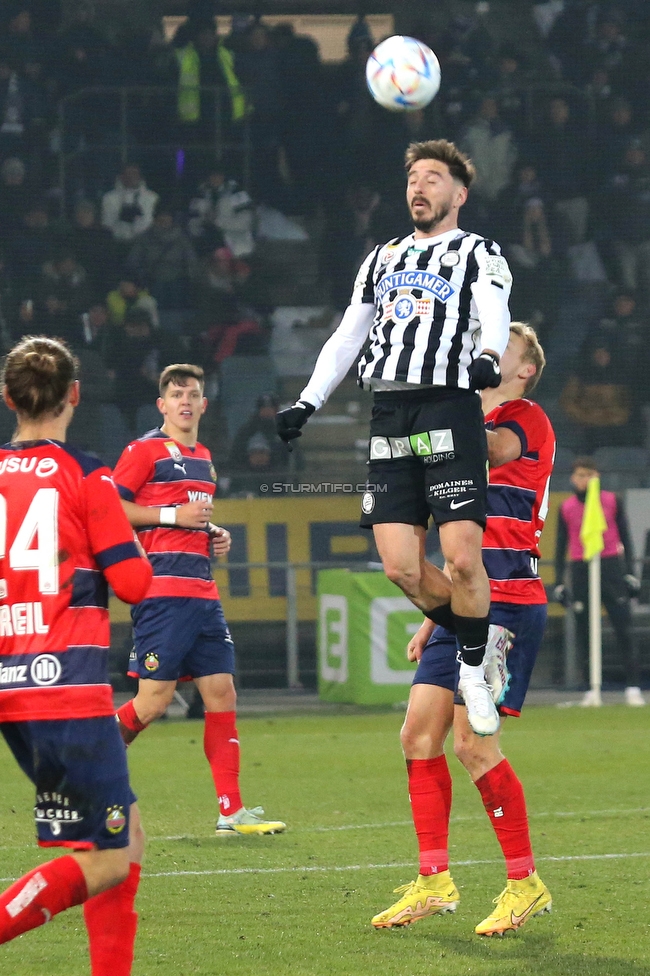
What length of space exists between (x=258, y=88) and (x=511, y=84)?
284 cm

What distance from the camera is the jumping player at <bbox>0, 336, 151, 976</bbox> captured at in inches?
133

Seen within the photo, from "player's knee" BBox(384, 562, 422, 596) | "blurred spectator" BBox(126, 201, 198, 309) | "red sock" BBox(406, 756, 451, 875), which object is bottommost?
"red sock" BBox(406, 756, 451, 875)

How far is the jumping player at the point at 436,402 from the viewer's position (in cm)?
477

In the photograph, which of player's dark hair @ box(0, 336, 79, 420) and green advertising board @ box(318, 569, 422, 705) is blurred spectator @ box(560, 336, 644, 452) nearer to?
green advertising board @ box(318, 569, 422, 705)

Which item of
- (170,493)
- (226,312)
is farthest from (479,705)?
(226,312)

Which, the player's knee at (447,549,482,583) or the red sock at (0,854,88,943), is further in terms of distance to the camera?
the player's knee at (447,549,482,583)

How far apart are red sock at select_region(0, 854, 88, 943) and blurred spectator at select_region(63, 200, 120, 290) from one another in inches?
493

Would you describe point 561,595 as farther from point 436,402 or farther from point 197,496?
point 436,402

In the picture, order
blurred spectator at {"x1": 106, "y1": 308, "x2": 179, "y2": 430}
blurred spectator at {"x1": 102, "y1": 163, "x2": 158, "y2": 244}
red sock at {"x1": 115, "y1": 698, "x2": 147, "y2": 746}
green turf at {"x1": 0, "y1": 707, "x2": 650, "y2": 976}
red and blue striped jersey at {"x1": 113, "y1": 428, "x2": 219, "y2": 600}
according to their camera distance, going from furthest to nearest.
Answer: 1. blurred spectator at {"x1": 102, "y1": 163, "x2": 158, "y2": 244}
2. blurred spectator at {"x1": 106, "y1": 308, "x2": 179, "y2": 430}
3. red and blue striped jersey at {"x1": 113, "y1": 428, "x2": 219, "y2": 600}
4. red sock at {"x1": 115, "y1": 698, "x2": 147, "y2": 746}
5. green turf at {"x1": 0, "y1": 707, "x2": 650, "y2": 976}

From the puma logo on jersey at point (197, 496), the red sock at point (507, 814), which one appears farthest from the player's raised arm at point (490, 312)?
the puma logo on jersey at point (197, 496)

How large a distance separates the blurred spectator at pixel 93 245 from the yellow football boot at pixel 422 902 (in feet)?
37.4

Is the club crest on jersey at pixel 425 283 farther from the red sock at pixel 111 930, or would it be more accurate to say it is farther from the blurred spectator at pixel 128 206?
the blurred spectator at pixel 128 206

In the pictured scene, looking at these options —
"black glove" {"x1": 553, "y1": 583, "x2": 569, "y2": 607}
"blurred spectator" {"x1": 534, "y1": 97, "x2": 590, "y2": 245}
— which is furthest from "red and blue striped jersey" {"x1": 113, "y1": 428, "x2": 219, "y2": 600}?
"blurred spectator" {"x1": 534, "y1": 97, "x2": 590, "y2": 245}

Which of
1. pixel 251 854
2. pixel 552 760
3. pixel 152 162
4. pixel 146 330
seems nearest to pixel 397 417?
pixel 251 854
